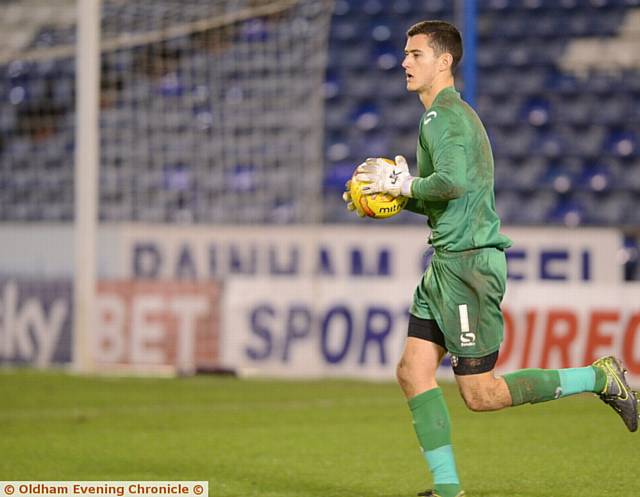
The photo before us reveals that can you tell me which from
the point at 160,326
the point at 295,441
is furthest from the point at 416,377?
the point at 160,326

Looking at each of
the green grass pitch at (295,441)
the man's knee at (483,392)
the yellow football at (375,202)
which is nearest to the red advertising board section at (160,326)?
the green grass pitch at (295,441)

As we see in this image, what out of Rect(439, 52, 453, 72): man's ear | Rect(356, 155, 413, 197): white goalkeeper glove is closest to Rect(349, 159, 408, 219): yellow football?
Rect(356, 155, 413, 197): white goalkeeper glove

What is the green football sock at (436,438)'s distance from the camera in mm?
4594

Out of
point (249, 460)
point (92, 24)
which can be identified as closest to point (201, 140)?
point (92, 24)

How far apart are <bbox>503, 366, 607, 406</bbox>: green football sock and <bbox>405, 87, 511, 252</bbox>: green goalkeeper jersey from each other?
0.49 metres

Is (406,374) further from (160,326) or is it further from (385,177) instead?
(160,326)

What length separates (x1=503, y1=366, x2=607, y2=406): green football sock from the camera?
4766 mm

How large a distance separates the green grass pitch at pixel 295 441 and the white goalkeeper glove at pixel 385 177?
132 cm

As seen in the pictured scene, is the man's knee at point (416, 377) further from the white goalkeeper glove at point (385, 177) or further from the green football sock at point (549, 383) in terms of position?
the white goalkeeper glove at point (385, 177)

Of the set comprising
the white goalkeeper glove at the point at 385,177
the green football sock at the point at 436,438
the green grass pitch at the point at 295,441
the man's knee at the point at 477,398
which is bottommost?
the green grass pitch at the point at 295,441

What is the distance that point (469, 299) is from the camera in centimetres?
467

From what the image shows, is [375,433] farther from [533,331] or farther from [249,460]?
[533,331]

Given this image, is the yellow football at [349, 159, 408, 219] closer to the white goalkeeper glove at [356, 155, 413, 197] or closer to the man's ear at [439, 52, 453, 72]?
the white goalkeeper glove at [356, 155, 413, 197]

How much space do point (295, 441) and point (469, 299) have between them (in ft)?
9.36
